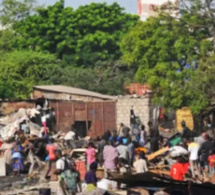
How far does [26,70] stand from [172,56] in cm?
1965

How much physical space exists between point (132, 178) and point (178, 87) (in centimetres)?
2157

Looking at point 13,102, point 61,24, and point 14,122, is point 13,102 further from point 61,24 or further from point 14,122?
Answer: point 61,24

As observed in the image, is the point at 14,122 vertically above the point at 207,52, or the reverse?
the point at 207,52

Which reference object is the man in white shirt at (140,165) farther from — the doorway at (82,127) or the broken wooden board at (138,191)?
the doorway at (82,127)

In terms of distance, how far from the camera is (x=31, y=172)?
1204 inches

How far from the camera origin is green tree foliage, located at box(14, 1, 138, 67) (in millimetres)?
64750

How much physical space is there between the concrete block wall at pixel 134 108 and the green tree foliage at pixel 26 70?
1276 centimetres

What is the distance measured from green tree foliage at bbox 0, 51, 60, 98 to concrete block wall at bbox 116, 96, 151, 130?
1276cm

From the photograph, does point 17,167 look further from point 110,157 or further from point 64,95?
point 64,95

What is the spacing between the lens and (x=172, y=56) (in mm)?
39125

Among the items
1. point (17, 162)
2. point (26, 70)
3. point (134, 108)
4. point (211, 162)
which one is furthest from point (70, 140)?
point (26, 70)

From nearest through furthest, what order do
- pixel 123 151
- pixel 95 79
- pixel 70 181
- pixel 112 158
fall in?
pixel 70 181 → pixel 112 158 → pixel 123 151 → pixel 95 79

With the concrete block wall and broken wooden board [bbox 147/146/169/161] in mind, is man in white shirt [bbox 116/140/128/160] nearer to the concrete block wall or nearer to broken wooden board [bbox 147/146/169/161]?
broken wooden board [bbox 147/146/169/161]

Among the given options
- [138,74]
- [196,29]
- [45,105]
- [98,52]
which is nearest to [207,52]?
[196,29]
